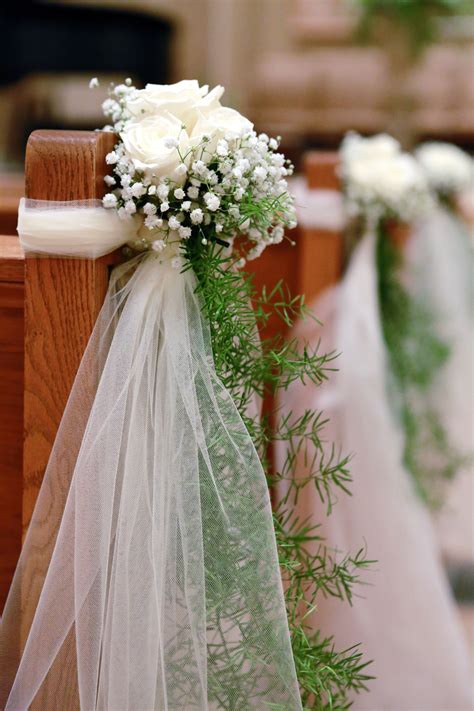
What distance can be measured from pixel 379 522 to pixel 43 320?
1.52 m

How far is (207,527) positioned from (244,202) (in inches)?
13.4

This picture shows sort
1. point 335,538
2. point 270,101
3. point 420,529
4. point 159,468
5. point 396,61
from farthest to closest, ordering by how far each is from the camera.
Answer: point 270,101, point 396,61, point 420,529, point 335,538, point 159,468

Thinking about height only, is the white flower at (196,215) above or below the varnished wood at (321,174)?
below

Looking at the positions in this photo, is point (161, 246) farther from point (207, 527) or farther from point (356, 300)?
point (356, 300)

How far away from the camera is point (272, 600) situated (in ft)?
3.15

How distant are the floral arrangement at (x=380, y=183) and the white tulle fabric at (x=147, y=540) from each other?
1.48m

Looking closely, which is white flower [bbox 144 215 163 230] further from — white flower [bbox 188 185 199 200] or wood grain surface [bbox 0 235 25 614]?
wood grain surface [bbox 0 235 25 614]

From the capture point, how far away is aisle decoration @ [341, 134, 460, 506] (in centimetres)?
244

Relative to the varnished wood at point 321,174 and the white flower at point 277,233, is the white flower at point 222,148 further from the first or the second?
the varnished wood at point 321,174

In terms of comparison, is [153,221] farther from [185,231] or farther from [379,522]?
[379,522]

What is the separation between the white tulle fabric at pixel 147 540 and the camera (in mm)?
928

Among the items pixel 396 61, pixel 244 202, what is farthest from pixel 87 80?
pixel 244 202

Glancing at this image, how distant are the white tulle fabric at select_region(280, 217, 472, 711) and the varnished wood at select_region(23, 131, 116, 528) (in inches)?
48.8

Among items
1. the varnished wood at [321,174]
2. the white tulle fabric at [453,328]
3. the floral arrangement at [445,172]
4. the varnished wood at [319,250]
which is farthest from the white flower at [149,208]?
the floral arrangement at [445,172]
